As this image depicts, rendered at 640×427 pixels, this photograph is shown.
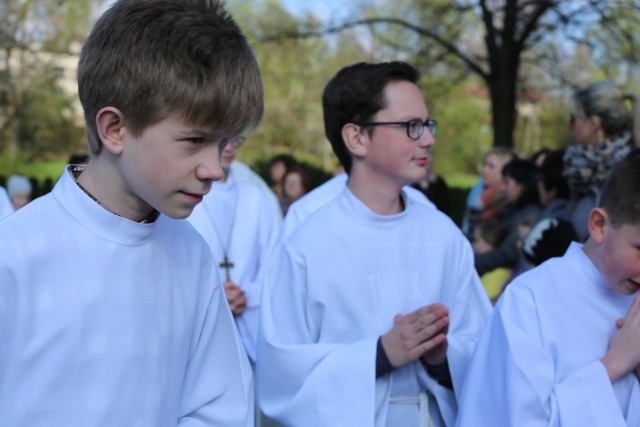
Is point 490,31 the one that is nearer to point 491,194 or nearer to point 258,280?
point 491,194

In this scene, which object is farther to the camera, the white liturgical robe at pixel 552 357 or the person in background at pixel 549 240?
the person in background at pixel 549 240

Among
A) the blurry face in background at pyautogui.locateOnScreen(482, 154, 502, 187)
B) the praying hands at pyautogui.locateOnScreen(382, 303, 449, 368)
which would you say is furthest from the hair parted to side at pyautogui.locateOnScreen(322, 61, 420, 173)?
the blurry face in background at pyautogui.locateOnScreen(482, 154, 502, 187)

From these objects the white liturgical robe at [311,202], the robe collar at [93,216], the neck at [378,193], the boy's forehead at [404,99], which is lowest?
the white liturgical robe at [311,202]

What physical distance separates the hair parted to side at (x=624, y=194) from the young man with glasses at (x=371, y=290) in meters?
0.71

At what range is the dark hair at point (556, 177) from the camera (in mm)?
5746

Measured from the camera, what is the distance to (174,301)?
87.3 inches

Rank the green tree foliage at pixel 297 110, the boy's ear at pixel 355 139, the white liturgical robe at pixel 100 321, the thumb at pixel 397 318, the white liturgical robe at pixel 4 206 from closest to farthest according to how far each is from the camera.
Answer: the white liturgical robe at pixel 100 321
the thumb at pixel 397 318
the boy's ear at pixel 355 139
the white liturgical robe at pixel 4 206
the green tree foliage at pixel 297 110

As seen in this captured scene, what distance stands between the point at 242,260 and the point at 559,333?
2768mm

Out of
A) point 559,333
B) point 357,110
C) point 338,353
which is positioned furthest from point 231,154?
point 559,333

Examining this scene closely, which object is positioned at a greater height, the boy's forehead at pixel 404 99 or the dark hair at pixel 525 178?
the boy's forehead at pixel 404 99

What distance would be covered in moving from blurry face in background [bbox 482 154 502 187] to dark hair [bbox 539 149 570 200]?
2293 millimetres

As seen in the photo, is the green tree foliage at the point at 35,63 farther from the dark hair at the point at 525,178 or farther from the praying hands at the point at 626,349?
the praying hands at the point at 626,349

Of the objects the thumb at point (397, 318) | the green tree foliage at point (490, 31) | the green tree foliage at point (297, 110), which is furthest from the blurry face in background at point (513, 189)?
the green tree foliage at point (297, 110)

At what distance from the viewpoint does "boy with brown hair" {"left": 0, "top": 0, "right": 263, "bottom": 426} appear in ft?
6.48
